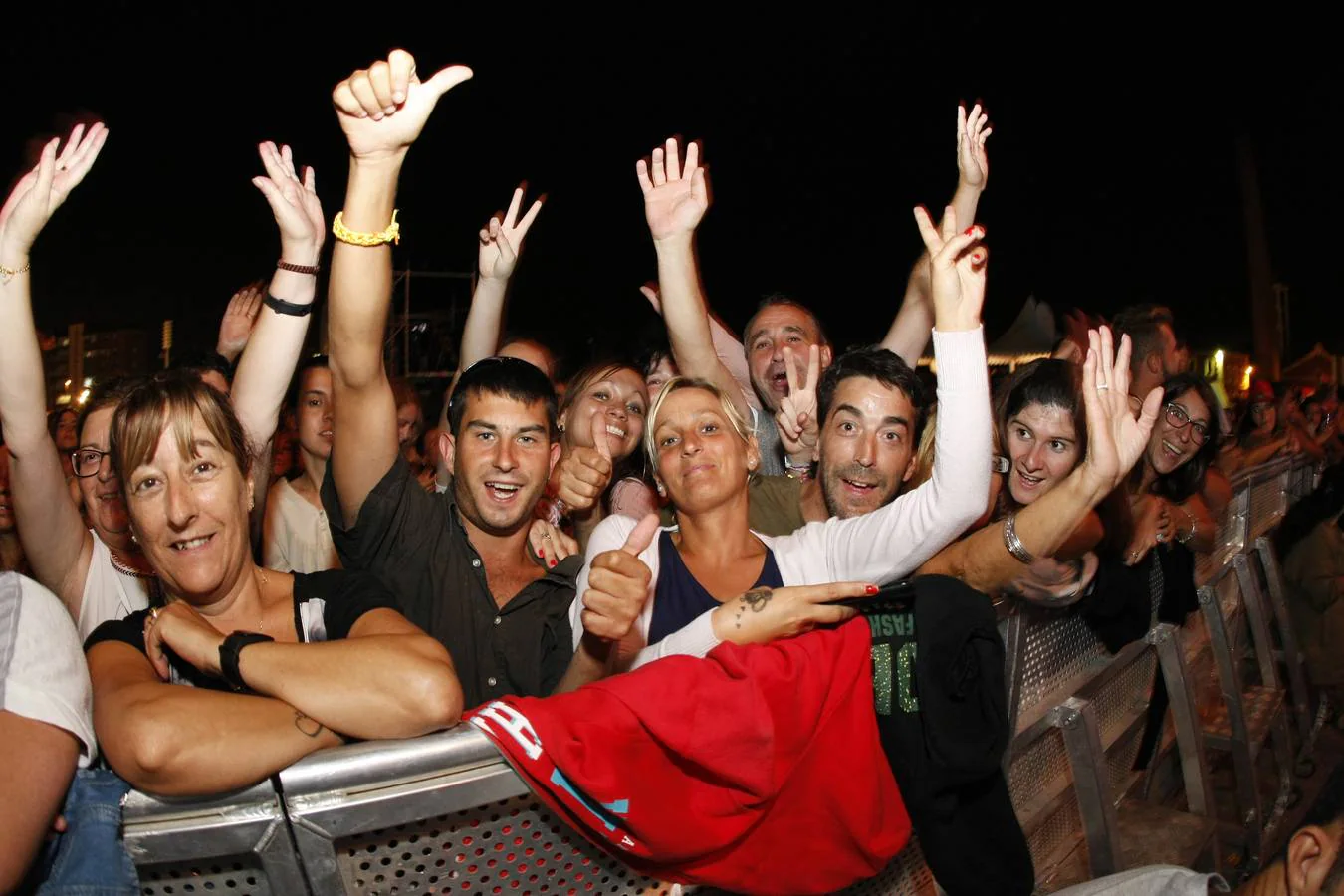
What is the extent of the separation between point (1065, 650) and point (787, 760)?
57.8 inches

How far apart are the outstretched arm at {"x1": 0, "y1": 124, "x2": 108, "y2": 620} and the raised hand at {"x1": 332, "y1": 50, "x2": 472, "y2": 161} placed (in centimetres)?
81

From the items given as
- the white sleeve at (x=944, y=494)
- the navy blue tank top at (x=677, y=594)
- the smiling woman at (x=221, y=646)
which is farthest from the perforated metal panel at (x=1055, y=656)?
the smiling woman at (x=221, y=646)

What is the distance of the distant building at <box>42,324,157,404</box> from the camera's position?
14.2 m

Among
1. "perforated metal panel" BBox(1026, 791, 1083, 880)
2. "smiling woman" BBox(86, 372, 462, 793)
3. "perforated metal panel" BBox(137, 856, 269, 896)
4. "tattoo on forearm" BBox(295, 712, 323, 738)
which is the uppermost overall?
"smiling woman" BBox(86, 372, 462, 793)

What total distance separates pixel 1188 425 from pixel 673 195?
2.65 m

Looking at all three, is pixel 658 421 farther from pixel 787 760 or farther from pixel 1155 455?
pixel 1155 455

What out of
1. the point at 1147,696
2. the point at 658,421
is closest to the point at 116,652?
the point at 658,421

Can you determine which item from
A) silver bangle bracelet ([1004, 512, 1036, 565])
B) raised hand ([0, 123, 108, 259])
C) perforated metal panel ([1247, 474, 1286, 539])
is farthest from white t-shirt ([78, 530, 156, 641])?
perforated metal panel ([1247, 474, 1286, 539])

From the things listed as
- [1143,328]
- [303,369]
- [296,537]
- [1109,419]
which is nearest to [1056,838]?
[1109,419]

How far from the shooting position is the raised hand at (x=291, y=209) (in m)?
2.63

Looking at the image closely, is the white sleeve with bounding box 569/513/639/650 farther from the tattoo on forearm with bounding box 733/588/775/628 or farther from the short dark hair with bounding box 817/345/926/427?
the short dark hair with bounding box 817/345/926/427

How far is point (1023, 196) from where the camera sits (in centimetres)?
2220

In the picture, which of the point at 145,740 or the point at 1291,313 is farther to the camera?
the point at 1291,313

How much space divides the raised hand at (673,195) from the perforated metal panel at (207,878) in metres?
2.76
